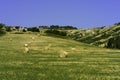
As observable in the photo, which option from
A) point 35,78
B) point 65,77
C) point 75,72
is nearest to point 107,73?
point 75,72

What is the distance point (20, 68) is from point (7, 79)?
682cm

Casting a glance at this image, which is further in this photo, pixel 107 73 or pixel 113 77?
pixel 107 73

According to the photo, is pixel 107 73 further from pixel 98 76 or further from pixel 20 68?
pixel 20 68

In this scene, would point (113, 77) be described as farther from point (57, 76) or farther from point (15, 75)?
point (15, 75)

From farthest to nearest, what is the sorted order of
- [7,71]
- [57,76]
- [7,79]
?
[7,71], [57,76], [7,79]

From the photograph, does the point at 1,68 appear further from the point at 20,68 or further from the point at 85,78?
the point at 85,78

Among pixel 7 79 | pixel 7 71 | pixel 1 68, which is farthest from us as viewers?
pixel 1 68

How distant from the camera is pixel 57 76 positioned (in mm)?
26531

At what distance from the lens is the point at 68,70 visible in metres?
30.5

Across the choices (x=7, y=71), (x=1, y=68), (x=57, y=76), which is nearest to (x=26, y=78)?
(x=57, y=76)

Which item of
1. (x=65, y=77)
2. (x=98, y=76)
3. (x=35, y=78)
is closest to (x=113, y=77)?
(x=98, y=76)

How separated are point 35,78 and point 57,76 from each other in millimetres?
1800

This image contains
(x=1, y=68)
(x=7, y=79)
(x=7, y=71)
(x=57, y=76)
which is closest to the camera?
(x=7, y=79)

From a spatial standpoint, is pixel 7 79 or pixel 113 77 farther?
pixel 113 77
